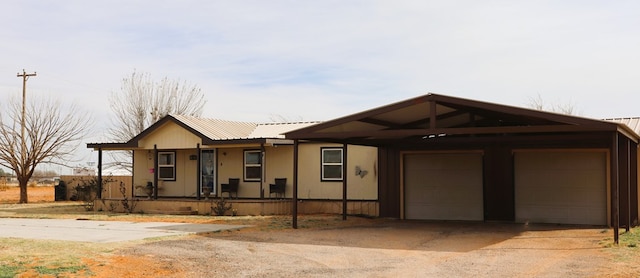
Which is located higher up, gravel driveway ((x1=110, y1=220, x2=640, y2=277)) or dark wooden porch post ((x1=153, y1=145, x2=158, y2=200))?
dark wooden porch post ((x1=153, y1=145, x2=158, y2=200))

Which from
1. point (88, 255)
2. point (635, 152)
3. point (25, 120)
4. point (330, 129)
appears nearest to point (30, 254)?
point (88, 255)

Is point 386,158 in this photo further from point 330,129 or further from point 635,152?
point 635,152

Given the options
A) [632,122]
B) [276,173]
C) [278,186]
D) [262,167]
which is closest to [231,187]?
[262,167]

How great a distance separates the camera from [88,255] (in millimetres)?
11398

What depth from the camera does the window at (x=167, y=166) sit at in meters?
24.7

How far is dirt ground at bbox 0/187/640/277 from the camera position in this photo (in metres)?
9.99

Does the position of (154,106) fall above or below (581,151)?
above

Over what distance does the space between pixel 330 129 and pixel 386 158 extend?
161 inches

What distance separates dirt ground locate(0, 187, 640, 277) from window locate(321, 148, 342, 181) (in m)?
5.65

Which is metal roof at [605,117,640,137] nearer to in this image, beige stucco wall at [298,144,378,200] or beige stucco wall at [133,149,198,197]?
beige stucco wall at [298,144,378,200]

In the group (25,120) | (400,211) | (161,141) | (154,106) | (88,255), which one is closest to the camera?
(88,255)

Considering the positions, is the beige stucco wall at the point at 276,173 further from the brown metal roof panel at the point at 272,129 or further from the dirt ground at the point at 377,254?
the dirt ground at the point at 377,254

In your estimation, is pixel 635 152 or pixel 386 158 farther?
pixel 386 158

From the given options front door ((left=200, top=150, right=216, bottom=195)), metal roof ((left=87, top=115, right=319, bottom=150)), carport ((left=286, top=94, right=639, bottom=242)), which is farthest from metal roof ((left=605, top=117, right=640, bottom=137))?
front door ((left=200, top=150, right=216, bottom=195))
